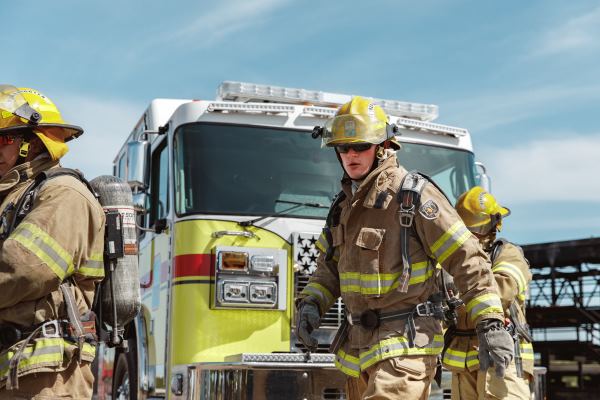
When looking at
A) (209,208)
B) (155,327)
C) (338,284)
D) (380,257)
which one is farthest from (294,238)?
(380,257)

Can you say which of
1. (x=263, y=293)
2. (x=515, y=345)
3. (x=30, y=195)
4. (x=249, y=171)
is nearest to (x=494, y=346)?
(x=515, y=345)

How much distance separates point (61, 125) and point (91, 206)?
1.44 ft

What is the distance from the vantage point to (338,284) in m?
4.57

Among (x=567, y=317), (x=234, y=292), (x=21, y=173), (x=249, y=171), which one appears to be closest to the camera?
(x=21, y=173)

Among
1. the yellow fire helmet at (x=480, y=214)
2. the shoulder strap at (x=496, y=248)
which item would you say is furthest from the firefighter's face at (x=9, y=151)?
the yellow fire helmet at (x=480, y=214)

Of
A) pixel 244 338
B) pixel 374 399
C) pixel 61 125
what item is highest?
pixel 61 125

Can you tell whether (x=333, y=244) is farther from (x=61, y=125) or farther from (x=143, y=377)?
(x=143, y=377)

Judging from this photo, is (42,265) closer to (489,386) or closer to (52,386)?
(52,386)

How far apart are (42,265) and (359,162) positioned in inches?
64.9

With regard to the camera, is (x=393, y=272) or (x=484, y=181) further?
(x=484, y=181)

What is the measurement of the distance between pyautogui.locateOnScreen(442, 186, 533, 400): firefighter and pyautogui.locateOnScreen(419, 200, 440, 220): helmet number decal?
1.53 meters

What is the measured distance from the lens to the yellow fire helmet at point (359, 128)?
167 inches

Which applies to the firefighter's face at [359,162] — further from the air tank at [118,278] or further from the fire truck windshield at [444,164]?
the fire truck windshield at [444,164]

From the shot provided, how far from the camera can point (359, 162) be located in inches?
168
